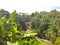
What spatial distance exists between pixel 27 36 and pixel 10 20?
41 centimetres

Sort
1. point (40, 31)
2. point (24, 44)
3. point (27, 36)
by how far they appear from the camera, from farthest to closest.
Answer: point (40, 31)
point (27, 36)
point (24, 44)

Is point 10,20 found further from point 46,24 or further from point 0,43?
point 46,24

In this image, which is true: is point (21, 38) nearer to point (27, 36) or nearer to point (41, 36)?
point (27, 36)

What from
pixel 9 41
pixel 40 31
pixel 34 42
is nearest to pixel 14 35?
pixel 9 41

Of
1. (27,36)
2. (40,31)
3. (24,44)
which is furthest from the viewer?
(40,31)

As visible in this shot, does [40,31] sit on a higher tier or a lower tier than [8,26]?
lower

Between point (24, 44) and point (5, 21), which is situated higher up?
Answer: point (5, 21)

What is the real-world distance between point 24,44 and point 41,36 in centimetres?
6545

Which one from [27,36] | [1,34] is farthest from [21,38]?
[1,34]

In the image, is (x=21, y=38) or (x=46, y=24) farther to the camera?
(x=46, y=24)

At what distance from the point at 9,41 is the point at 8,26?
246 mm

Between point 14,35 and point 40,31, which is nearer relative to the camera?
point 14,35

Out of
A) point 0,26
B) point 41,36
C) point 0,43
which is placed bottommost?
point 41,36

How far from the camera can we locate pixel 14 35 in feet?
10.6
